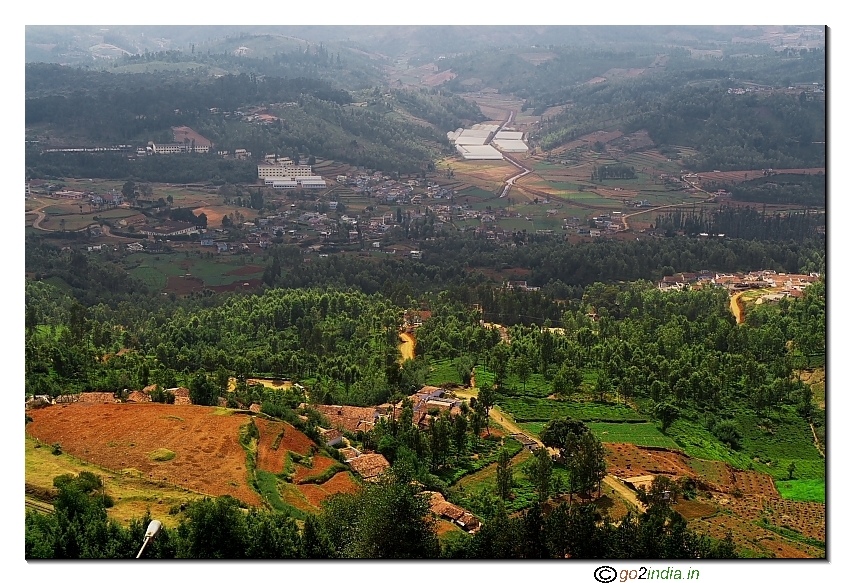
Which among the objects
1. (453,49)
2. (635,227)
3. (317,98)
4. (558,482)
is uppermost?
(453,49)

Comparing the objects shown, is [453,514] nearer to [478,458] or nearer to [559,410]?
[478,458]

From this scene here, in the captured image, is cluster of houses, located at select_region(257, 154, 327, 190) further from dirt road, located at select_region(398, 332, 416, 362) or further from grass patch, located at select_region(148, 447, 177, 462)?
grass patch, located at select_region(148, 447, 177, 462)

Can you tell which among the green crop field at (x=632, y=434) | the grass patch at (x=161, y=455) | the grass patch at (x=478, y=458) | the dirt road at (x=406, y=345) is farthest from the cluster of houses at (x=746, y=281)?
the grass patch at (x=161, y=455)

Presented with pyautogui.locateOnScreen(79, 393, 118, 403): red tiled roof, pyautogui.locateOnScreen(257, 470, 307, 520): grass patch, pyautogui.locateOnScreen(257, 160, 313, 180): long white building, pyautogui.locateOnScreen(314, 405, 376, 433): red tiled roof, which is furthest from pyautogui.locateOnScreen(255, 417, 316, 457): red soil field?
pyautogui.locateOnScreen(257, 160, 313, 180): long white building

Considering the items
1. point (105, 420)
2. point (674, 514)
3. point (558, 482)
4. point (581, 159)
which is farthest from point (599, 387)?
point (581, 159)

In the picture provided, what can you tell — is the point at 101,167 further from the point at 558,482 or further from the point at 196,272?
the point at 558,482
